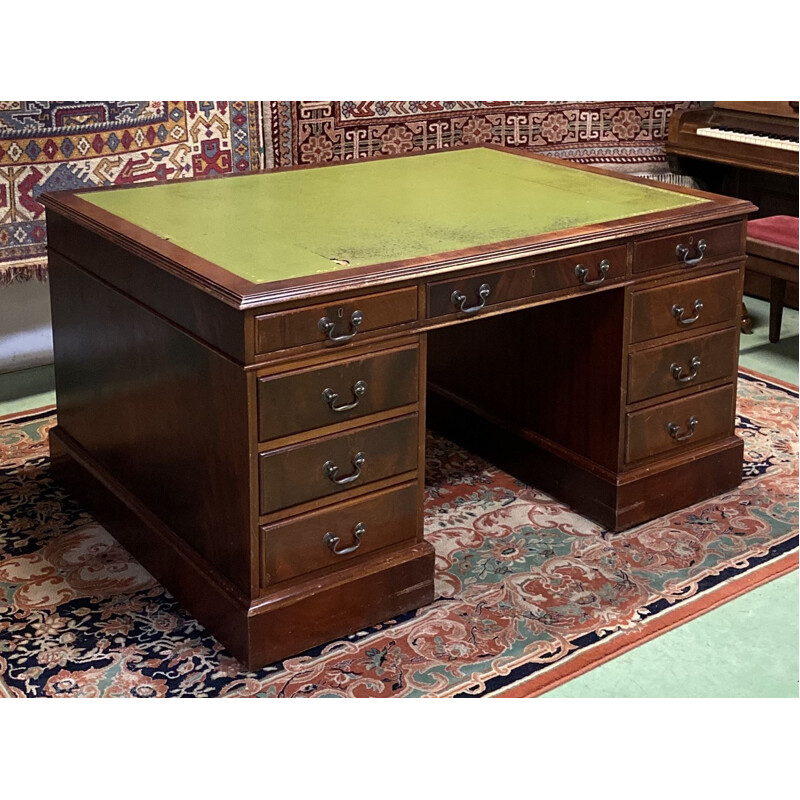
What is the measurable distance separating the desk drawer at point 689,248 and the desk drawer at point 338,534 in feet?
3.01

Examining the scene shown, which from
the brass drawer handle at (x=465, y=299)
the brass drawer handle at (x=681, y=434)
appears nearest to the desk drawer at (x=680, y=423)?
the brass drawer handle at (x=681, y=434)

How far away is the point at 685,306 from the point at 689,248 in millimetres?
167

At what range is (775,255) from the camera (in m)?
4.85

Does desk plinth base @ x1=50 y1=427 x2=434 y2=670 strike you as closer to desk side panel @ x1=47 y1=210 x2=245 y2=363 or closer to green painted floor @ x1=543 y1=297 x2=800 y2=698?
green painted floor @ x1=543 y1=297 x2=800 y2=698

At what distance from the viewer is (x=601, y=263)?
3.14 meters

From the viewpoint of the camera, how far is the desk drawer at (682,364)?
3.37 meters

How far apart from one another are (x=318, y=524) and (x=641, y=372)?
1.10 m

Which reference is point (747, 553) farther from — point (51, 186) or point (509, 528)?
point (51, 186)

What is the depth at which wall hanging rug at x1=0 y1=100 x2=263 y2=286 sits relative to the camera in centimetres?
438

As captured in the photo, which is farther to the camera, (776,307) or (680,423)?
(776,307)

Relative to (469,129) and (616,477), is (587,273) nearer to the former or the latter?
(616,477)

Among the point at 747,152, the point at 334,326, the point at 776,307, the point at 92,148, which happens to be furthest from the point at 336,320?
the point at 747,152

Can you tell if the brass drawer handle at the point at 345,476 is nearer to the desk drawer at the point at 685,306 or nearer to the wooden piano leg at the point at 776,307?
the desk drawer at the point at 685,306

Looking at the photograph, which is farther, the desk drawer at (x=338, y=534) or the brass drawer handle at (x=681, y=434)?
the brass drawer handle at (x=681, y=434)
